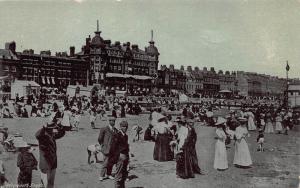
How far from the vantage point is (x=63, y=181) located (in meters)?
7.41

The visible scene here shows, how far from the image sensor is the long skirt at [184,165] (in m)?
7.94

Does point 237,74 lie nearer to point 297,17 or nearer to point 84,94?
point 84,94

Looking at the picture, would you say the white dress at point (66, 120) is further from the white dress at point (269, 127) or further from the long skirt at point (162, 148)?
the white dress at point (269, 127)

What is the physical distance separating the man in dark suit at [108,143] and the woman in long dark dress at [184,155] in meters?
1.32

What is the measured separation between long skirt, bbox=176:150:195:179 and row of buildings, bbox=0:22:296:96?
53.1 ft

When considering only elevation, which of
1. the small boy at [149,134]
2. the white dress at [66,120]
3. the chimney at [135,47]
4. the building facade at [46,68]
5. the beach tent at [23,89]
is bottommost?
the small boy at [149,134]

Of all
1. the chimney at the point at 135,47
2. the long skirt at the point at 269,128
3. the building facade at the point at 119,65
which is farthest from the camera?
the chimney at the point at 135,47

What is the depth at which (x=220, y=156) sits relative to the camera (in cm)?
862

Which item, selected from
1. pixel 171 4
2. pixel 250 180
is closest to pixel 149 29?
pixel 171 4

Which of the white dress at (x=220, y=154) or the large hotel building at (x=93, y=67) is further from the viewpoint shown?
the large hotel building at (x=93, y=67)

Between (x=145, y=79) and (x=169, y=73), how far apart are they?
10741 millimetres

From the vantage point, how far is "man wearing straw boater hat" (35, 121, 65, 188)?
6.41 metres

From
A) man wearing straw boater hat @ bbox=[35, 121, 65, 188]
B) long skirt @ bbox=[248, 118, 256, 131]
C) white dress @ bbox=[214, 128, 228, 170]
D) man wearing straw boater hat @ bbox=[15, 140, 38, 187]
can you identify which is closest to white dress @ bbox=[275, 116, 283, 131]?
long skirt @ bbox=[248, 118, 256, 131]

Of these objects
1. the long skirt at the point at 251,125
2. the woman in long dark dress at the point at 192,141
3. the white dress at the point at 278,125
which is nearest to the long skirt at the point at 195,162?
the woman in long dark dress at the point at 192,141
